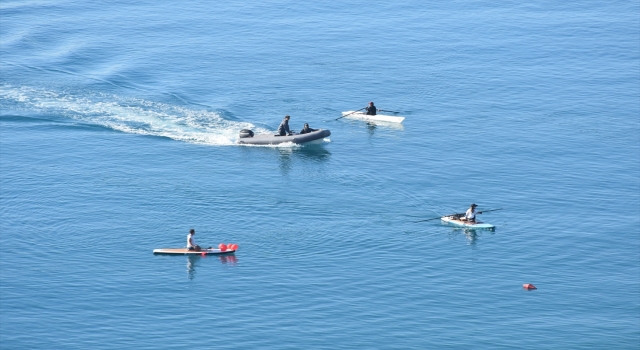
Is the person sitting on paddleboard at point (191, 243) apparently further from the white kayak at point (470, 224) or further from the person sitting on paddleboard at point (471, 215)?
the person sitting on paddleboard at point (471, 215)

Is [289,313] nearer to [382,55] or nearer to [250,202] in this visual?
[250,202]

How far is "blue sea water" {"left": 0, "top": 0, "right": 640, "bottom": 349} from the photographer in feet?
186

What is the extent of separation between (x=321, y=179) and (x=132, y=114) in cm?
2141

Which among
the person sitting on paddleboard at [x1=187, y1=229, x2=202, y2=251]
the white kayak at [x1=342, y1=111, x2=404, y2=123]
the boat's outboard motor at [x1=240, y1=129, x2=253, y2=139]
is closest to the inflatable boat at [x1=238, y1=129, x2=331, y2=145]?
the boat's outboard motor at [x1=240, y1=129, x2=253, y2=139]

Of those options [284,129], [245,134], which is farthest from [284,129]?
[245,134]

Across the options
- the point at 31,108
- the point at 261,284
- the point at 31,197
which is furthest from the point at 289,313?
the point at 31,108

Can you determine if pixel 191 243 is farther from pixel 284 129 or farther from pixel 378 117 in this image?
pixel 378 117

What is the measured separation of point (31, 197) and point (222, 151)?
15.9 m

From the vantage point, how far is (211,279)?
199 ft

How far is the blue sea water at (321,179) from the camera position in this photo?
56.7 meters

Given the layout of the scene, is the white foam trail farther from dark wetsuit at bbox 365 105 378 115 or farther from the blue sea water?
dark wetsuit at bbox 365 105 378 115

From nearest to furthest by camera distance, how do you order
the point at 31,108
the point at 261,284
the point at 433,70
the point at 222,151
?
the point at 261,284, the point at 222,151, the point at 31,108, the point at 433,70

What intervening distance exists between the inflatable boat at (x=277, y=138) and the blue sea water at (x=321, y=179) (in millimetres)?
1113


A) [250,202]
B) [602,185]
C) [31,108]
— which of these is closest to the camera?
[250,202]
